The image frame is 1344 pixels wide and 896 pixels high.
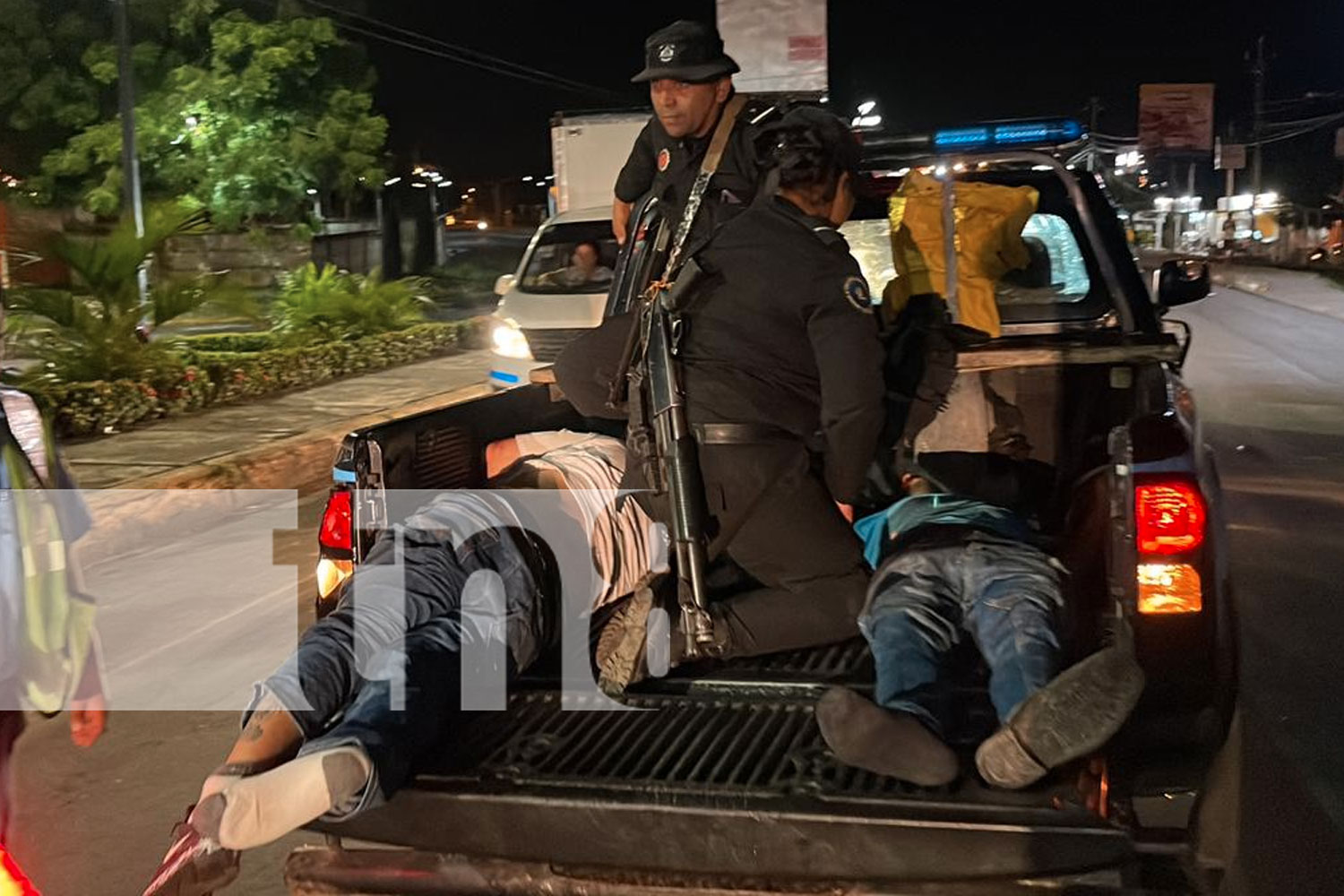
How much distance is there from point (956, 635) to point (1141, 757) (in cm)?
49

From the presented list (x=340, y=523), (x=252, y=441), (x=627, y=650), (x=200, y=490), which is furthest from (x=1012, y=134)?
(x=252, y=441)

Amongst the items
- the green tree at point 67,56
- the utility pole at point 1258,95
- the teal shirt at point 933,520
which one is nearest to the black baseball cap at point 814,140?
the teal shirt at point 933,520

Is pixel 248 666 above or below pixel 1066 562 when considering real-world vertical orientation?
below

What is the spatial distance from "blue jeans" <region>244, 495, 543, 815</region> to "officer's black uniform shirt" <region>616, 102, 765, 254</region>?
1005 millimetres

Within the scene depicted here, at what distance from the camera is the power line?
2750 cm

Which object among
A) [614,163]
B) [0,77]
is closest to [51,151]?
[0,77]

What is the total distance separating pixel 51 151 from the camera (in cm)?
2811

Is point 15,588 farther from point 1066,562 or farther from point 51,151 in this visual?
point 51,151

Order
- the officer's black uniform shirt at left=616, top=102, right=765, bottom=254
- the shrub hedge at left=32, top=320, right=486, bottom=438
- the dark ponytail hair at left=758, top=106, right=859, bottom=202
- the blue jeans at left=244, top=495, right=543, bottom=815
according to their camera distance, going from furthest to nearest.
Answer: the shrub hedge at left=32, top=320, right=486, bottom=438, the officer's black uniform shirt at left=616, top=102, right=765, bottom=254, the dark ponytail hair at left=758, top=106, right=859, bottom=202, the blue jeans at left=244, top=495, right=543, bottom=815

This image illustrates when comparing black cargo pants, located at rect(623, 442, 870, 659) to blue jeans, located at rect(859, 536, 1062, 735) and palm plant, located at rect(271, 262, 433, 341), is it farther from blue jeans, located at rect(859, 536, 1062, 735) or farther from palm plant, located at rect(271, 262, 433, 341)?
palm plant, located at rect(271, 262, 433, 341)

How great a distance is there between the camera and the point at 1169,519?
3180 millimetres

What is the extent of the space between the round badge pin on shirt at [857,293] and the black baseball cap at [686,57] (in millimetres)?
1055

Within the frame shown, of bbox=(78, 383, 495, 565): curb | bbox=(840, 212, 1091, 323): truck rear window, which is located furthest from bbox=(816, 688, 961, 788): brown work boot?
bbox=(78, 383, 495, 565): curb

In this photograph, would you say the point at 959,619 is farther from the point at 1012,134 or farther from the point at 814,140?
the point at 1012,134
